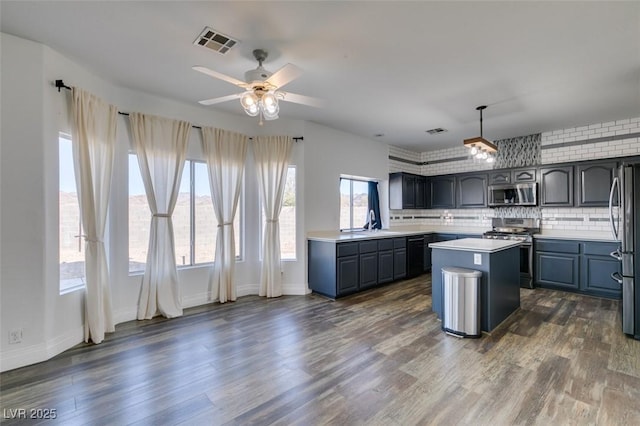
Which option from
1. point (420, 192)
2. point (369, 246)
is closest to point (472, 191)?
point (420, 192)

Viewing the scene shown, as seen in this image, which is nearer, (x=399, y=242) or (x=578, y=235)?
(x=578, y=235)

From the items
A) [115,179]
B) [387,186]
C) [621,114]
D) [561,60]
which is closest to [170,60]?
[115,179]

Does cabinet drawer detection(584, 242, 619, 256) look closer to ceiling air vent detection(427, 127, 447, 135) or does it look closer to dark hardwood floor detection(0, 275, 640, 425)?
dark hardwood floor detection(0, 275, 640, 425)

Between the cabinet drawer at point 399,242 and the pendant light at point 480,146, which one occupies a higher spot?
the pendant light at point 480,146

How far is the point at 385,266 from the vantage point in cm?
524

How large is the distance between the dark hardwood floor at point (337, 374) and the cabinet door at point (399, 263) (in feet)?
5.68

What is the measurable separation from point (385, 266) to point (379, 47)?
3616mm

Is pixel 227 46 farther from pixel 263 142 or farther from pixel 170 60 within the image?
pixel 263 142

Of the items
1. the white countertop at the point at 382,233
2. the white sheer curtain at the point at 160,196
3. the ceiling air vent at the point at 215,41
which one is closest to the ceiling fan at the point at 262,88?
the ceiling air vent at the point at 215,41

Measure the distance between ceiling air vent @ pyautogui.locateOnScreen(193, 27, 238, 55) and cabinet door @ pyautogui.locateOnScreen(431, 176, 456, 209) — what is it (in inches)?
218

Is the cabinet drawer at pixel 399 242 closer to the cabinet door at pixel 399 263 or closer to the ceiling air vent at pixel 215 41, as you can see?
the cabinet door at pixel 399 263

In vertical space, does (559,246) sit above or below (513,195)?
below

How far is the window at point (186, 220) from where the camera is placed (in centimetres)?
375

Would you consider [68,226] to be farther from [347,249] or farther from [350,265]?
[350,265]
